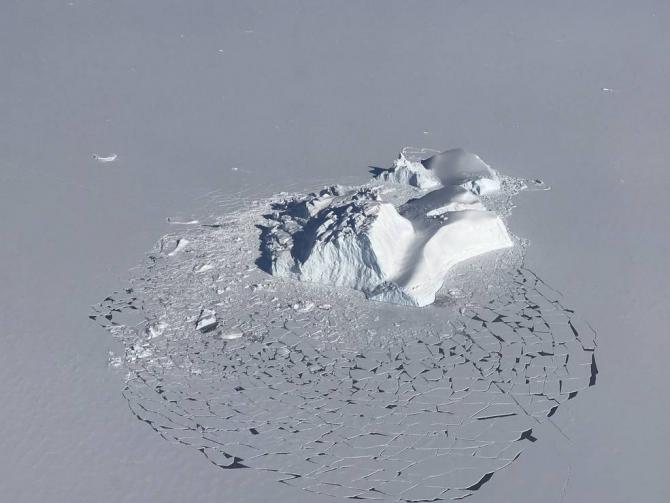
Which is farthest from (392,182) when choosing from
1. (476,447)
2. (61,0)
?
(61,0)

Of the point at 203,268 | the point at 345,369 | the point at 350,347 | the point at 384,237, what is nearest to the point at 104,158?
the point at 203,268

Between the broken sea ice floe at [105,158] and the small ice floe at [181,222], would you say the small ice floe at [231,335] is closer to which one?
the small ice floe at [181,222]

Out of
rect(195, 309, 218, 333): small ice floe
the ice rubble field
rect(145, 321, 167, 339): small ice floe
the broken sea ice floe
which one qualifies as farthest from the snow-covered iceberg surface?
the broken sea ice floe

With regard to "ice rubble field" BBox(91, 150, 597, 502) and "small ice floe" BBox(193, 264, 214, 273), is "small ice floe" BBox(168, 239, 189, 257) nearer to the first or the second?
"ice rubble field" BBox(91, 150, 597, 502)

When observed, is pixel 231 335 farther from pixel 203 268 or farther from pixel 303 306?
pixel 203 268

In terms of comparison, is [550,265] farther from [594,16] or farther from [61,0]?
[61,0]

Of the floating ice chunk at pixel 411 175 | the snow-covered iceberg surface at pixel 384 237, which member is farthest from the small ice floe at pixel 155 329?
the floating ice chunk at pixel 411 175
